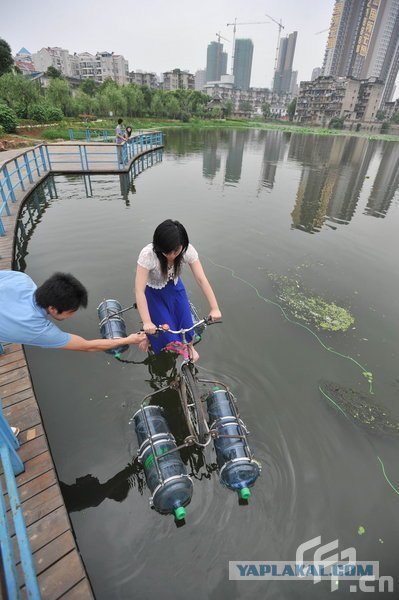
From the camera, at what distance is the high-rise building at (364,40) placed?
141750mm

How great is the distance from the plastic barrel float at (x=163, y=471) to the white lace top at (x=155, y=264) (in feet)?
5.47

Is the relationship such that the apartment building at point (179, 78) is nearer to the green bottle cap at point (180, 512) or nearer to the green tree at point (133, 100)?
the green tree at point (133, 100)

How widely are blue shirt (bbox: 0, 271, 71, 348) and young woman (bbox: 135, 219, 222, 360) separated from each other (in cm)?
114

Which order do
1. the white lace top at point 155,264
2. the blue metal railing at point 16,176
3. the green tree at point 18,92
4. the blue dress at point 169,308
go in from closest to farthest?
the white lace top at point 155,264, the blue dress at point 169,308, the blue metal railing at point 16,176, the green tree at point 18,92

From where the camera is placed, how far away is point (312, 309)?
21.6 ft

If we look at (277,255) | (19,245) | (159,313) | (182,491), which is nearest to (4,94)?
(19,245)

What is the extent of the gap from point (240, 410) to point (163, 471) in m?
1.61

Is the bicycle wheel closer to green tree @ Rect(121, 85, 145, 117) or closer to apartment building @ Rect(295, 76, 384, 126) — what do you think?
green tree @ Rect(121, 85, 145, 117)

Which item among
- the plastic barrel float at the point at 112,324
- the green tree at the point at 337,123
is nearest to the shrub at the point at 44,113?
the plastic barrel float at the point at 112,324

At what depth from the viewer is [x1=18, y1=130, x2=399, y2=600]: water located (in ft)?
9.36

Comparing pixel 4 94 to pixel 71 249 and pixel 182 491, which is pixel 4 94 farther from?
pixel 182 491

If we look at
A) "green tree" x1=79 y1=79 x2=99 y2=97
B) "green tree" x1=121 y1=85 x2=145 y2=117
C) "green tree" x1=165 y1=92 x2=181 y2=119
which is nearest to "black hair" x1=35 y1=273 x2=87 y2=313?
"green tree" x1=121 y1=85 x2=145 y2=117

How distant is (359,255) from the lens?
30.3ft

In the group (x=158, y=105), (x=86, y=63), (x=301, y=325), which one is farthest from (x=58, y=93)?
(x=86, y=63)
